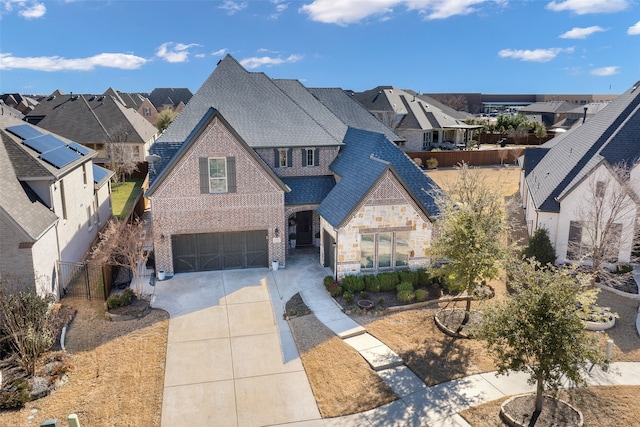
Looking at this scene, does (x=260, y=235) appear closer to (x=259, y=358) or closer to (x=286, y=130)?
(x=286, y=130)

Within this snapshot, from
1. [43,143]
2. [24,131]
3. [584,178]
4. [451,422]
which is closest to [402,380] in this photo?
[451,422]

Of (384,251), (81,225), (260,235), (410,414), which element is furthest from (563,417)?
(81,225)

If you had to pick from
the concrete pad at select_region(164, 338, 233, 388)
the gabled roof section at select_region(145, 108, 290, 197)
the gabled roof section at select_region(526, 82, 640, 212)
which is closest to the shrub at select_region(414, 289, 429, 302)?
the gabled roof section at select_region(145, 108, 290, 197)

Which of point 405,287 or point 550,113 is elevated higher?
point 550,113

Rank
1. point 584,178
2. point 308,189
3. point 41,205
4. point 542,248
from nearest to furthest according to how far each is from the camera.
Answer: point 41,205 < point 584,178 < point 542,248 < point 308,189

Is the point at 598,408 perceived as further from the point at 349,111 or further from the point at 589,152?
the point at 349,111

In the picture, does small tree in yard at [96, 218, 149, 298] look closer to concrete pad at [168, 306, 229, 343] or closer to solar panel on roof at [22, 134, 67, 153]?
concrete pad at [168, 306, 229, 343]

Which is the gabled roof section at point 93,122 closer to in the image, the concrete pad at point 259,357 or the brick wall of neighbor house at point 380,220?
the brick wall of neighbor house at point 380,220
